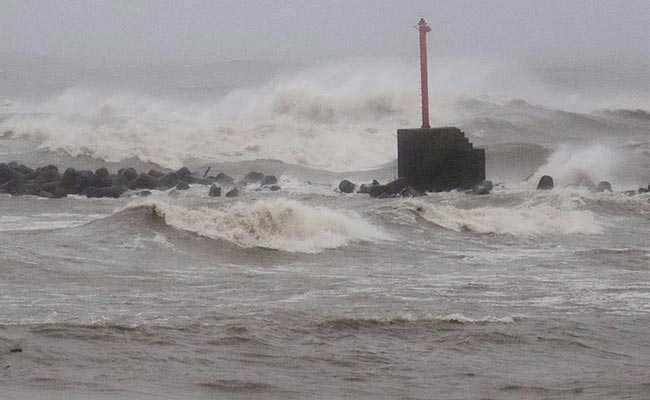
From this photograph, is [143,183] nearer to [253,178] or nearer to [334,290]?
[253,178]

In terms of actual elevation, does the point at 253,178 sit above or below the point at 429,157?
below

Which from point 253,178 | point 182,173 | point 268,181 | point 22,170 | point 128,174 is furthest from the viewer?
point 253,178

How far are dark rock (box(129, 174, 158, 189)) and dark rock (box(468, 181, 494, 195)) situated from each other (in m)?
5.32

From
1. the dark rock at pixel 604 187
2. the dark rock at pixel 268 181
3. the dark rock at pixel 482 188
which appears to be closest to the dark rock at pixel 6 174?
the dark rock at pixel 268 181

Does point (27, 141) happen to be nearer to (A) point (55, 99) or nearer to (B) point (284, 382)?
(A) point (55, 99)

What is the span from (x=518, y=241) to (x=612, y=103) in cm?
3186

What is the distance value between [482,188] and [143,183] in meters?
5.69

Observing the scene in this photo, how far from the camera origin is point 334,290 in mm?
11867

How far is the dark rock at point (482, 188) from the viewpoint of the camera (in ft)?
76.1

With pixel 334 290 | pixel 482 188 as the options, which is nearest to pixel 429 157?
pixel 482 188

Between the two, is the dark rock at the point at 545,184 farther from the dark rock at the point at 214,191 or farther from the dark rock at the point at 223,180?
the dark rock at the point at 223,180

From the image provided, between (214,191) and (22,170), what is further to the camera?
(22,170)

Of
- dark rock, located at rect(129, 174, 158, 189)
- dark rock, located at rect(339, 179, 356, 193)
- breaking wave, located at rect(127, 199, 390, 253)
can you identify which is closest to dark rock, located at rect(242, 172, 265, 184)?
dark rock, located at rect(129, 174, 158, 189)

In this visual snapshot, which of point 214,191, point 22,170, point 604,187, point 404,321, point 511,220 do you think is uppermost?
point 22,170
